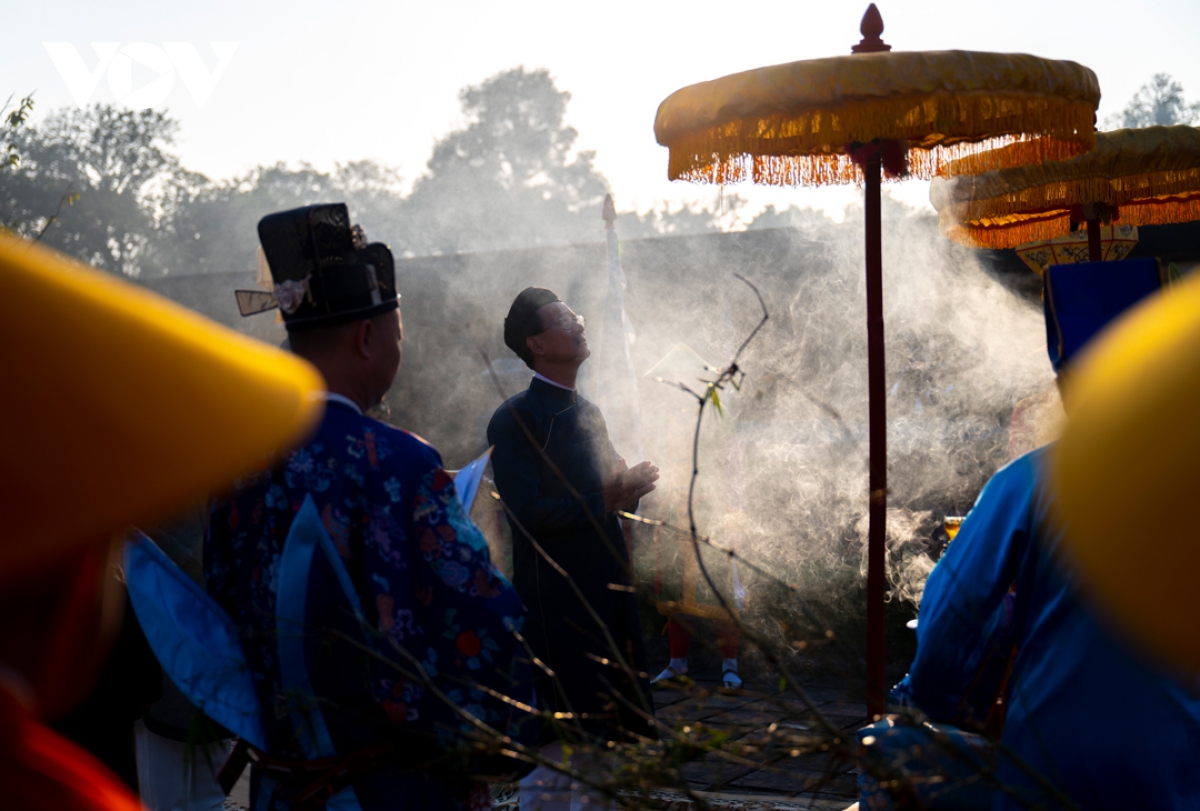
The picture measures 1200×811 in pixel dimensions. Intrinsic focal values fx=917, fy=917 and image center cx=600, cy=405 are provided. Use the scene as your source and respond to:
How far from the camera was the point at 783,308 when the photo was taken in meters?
9.82

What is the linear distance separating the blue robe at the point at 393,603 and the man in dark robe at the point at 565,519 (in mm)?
1323

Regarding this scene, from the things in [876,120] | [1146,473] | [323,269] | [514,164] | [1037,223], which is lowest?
[1146,473]

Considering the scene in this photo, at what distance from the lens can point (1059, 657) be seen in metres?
1.82

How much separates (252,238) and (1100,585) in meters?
30.2

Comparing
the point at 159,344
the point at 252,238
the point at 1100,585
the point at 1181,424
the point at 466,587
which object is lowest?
the point at 466,587

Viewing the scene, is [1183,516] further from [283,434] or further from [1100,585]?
[283,434]

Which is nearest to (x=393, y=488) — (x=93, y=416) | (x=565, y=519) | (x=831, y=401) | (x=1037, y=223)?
(x=93, y=416)

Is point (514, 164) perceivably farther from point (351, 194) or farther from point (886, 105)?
point (886, 105)

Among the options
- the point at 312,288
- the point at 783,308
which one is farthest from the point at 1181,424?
the point at 783,308

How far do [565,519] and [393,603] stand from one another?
1.50 metres

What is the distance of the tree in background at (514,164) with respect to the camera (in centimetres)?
4466

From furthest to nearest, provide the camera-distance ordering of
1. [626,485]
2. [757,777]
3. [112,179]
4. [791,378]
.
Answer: [112,179] → [791,378] → [757,777] → [626,485]

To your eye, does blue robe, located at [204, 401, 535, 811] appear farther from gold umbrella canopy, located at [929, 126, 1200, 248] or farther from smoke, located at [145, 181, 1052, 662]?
smoke, located at [145, 181, 1052, 662]

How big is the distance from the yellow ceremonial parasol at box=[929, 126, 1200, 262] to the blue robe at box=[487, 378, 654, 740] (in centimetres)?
195
